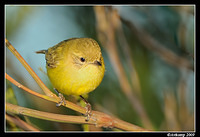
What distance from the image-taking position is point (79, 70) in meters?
1.72

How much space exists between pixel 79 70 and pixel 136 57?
68 centimetres

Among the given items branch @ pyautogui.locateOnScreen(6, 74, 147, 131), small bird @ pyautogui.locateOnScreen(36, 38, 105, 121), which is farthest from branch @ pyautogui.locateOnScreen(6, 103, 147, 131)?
small bird @ pyautogui.locateOnScreen(36, 38, 105, 121)

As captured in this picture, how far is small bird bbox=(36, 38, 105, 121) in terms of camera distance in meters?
1.70

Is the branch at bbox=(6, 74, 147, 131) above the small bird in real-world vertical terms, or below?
below

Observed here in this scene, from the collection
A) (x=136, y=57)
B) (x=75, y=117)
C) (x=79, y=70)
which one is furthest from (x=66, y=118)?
(x=136, y=57)

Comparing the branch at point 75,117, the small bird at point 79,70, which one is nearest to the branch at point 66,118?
the branch at point 75,117

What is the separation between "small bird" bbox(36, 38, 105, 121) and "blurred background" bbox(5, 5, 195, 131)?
0.54 feet

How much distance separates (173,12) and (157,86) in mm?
662

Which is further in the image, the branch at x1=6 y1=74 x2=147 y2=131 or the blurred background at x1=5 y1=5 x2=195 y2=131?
the blurred background at x1=5 y1=5 x2=195 y2=131

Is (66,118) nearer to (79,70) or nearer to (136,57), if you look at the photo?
(79,70)

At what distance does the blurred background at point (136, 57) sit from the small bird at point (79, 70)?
0.17 meters

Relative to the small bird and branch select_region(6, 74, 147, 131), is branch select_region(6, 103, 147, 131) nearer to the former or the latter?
branch select_region(6, 74, 147, 131)

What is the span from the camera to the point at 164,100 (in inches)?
79.7

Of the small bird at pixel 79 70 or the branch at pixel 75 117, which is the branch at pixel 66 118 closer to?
the branch at pixel 75 117
